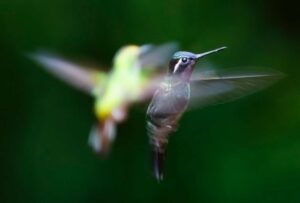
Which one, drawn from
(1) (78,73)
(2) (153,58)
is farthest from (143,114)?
(2) (153,58)

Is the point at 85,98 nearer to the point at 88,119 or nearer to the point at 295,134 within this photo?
the point at 88,119

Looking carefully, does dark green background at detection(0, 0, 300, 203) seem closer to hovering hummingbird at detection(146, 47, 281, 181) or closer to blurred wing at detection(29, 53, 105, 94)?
blurred wing at detection(29, 53, 105, 94)

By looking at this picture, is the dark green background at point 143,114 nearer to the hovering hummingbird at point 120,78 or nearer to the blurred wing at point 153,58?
the hovering hummingbird at point 120,78

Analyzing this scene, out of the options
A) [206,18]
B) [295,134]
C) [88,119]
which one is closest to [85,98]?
[88,119]

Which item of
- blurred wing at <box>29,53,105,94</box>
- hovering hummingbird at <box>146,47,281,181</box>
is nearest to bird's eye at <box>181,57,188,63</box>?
hovering hummingbird at <box>146,47,281,181</box>

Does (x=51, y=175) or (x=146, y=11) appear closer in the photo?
(x=146, y=11)

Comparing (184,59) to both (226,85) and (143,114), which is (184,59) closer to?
(226,85)

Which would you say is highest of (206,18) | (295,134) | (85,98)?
(206,18)
